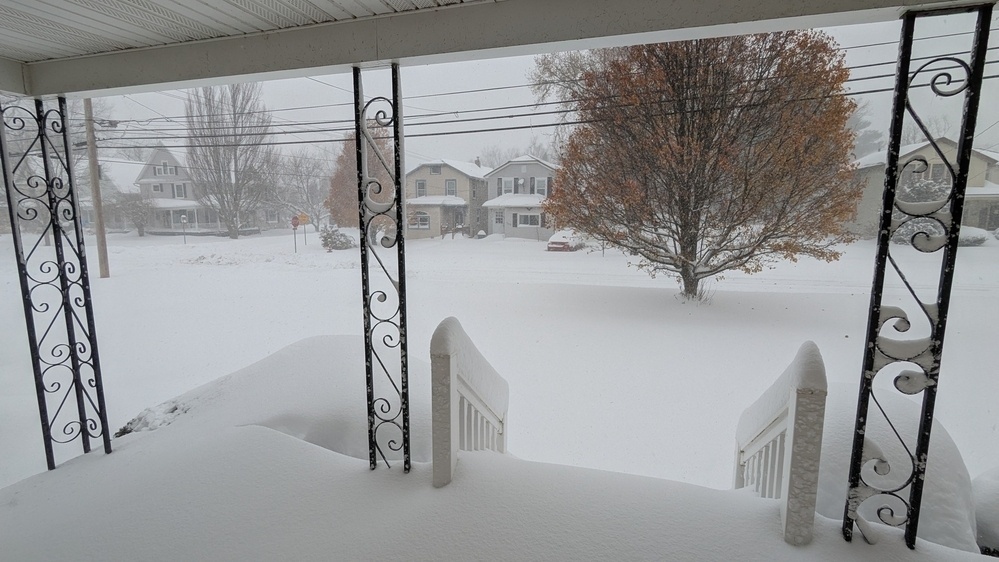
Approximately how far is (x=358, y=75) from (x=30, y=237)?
967 cm

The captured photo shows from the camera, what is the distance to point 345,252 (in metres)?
9.72

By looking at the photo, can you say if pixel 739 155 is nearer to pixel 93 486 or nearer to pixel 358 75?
pixel 358 75

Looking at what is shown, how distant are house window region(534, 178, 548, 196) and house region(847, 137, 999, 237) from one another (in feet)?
14.9

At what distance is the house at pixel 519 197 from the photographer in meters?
8.24

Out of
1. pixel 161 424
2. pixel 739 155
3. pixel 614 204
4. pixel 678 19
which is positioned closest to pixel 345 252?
pixel 614 204

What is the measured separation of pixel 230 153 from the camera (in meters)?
9.28

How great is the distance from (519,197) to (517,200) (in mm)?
74

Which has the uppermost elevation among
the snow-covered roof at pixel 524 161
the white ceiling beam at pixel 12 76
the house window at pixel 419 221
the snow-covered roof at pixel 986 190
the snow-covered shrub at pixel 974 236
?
the snow-covered roof at pixel 524 161

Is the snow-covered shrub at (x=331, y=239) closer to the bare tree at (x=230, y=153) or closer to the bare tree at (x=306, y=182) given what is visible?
the bare tree at (x=306, y=182)

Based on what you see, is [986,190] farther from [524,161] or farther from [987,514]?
[524,161]

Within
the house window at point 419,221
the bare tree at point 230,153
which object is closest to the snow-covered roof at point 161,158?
the bare tree at point 230,153

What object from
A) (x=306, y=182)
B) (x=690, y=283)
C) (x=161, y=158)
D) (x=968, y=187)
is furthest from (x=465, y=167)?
(x=968, y=187)

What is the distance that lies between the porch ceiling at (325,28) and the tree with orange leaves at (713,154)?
5.07m

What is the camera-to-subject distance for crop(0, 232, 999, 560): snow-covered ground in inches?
147
